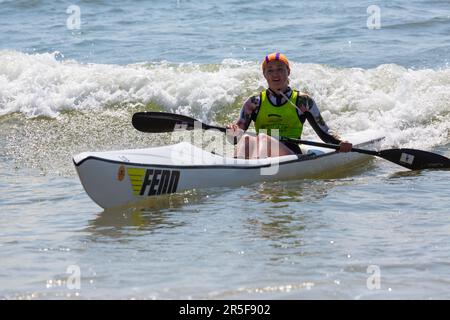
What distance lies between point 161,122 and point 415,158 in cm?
235

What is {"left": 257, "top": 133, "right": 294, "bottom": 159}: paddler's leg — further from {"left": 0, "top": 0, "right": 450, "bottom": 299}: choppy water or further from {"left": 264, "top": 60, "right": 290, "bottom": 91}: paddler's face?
{"left": 264, "top": 60, "right": 290, "bottom": 91}: paddler's face

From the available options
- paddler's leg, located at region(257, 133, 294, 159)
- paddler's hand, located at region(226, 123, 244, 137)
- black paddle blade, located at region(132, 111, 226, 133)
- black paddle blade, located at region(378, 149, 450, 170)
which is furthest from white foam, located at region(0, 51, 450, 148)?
black paddle blade, located at region(132, 111, 226, 133)

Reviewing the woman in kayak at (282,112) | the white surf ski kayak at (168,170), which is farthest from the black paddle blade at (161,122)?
the white surf ski kayak at (168,170)

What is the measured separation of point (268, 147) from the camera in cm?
732

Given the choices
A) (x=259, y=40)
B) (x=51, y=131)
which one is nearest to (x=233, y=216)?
(x=51, y=131)

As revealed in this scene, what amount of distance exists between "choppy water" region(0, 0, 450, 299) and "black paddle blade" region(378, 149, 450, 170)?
21 centimetres

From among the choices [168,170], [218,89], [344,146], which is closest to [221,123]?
[218,89]

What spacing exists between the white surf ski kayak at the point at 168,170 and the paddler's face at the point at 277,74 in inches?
24.4

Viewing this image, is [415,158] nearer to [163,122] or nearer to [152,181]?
[163,122]

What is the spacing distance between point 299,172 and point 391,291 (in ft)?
10.8

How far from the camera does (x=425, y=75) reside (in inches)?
460

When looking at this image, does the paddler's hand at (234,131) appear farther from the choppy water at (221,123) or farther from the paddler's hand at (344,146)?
the paddler's hand at (344,146)
